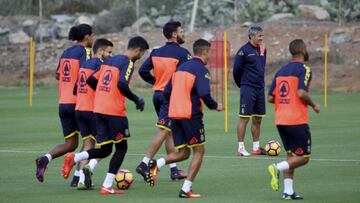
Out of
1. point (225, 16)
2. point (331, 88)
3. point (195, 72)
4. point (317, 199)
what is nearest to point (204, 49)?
point (195, 72)

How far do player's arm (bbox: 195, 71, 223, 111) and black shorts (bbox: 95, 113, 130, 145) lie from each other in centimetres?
123

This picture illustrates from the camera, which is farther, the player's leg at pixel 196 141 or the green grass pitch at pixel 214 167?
the green grass pitch at pixel 214 167

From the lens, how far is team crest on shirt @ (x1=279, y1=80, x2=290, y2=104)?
1380 cm

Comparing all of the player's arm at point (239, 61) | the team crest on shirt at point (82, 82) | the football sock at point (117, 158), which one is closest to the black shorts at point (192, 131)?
the football sock at point (117, 158)

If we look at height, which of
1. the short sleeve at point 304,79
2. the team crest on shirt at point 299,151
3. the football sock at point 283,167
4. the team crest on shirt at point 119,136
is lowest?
the football sock at point 283,167

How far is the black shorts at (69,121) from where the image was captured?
15.9m

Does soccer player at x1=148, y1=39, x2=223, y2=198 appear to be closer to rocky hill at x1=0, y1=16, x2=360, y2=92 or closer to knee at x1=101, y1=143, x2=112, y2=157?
knee at x1=101, y1=143, x2=112, y2=157

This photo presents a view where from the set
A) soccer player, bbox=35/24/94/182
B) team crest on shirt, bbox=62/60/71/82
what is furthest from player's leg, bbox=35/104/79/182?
team crest on shirt, bbox=62/60/71/82

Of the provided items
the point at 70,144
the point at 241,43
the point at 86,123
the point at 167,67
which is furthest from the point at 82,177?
the point at 241,43

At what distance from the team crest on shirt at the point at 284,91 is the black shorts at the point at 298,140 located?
35 cm

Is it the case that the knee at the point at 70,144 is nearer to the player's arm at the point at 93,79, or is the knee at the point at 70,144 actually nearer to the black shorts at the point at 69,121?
the black shorts at the point at 69,121

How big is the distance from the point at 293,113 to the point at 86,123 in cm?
330

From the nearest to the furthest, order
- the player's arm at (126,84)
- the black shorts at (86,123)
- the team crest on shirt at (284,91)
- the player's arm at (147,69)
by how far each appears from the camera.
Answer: the team crest on shirt at (284,91), the player's arm at (126,84), the black shorts at (86,123), the player's arm at (147,69)

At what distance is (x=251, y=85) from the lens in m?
19.7
